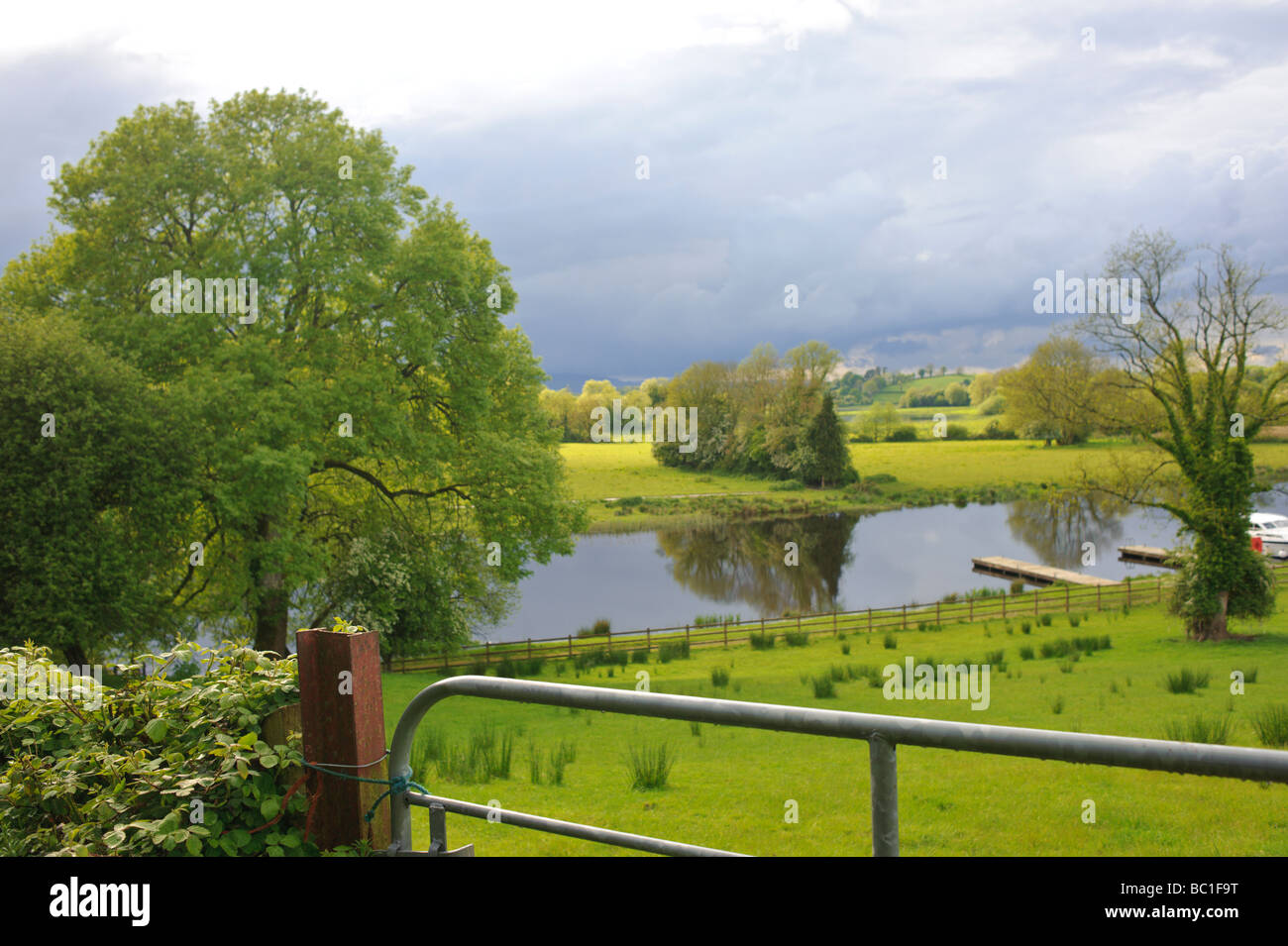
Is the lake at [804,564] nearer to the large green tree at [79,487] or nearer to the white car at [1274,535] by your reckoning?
the white car at [1274,535]

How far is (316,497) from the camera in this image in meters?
22.7

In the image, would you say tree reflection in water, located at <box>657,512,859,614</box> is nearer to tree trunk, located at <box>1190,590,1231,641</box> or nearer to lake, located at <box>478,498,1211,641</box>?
lake, located at <box>478,498,1211,641</box>

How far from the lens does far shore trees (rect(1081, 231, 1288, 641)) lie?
21.3 m

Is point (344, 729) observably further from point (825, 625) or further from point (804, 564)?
point (804, 564)

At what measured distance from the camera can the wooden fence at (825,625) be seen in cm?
2444

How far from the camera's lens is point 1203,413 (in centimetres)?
2178

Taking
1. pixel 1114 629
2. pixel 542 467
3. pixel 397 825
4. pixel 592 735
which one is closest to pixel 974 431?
pixel 1114 629

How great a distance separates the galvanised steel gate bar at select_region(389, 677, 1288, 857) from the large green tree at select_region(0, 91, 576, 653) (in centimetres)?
1563

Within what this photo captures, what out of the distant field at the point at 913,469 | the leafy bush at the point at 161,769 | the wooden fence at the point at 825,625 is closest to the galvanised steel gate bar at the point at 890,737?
the leafy bush at the point at 161,769

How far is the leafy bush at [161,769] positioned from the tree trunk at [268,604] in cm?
1599

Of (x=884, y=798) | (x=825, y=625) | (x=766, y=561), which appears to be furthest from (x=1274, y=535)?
(x=884, y=798)

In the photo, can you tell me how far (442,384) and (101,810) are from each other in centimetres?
1944
